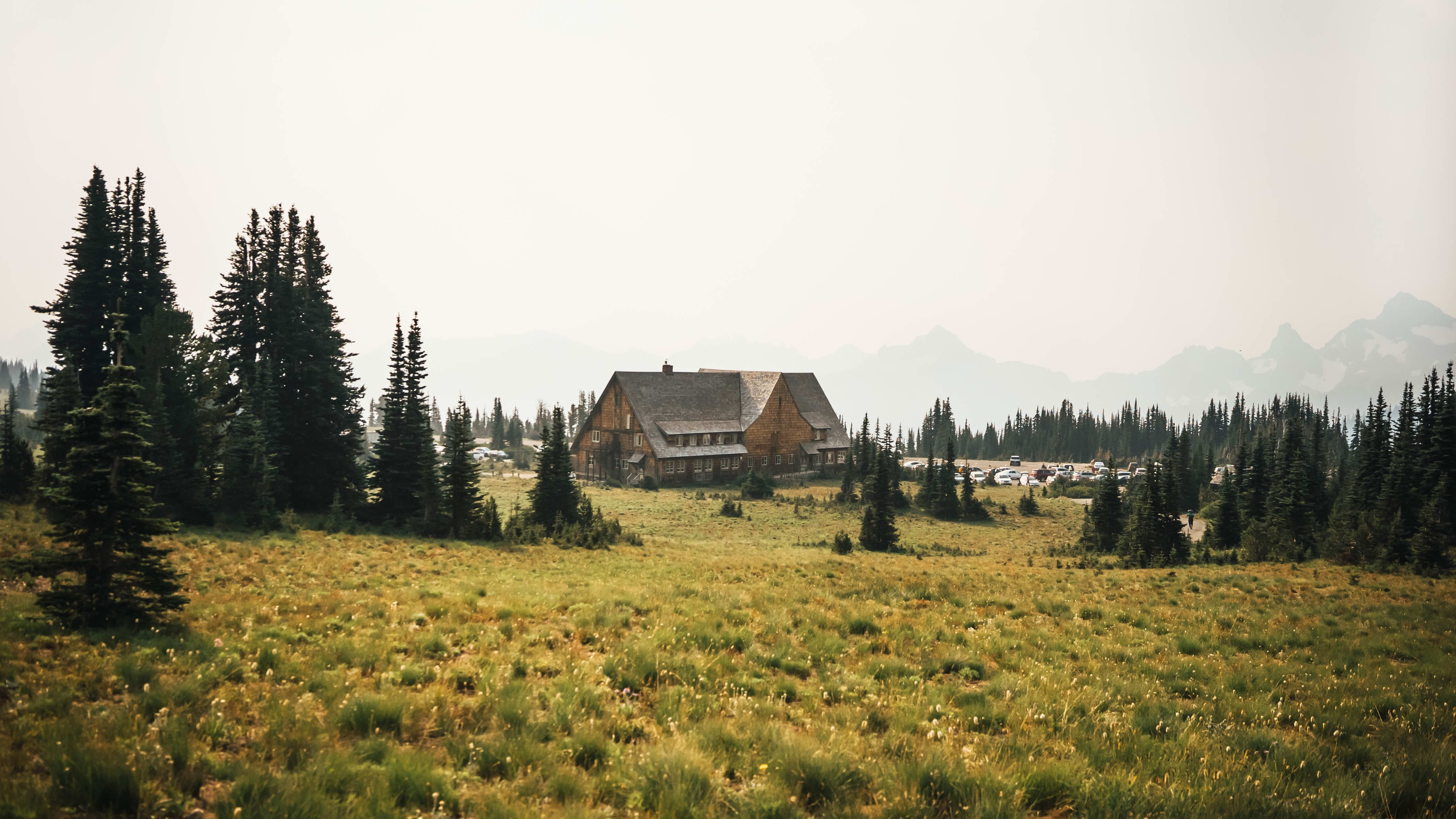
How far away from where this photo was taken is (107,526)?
9242 mm

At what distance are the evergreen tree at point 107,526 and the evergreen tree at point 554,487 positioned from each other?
2155cm

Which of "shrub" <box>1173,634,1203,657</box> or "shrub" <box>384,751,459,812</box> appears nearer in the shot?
"shrub" <box>384,751,459,812</box>

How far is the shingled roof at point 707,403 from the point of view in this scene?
64.1m

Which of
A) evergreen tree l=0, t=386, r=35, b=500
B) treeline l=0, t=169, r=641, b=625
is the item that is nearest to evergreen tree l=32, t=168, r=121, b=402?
treeline l=0, t=169, r=641, b=625

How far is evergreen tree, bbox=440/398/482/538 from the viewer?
91.4 feet

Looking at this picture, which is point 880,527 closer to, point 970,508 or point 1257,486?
point 970,508

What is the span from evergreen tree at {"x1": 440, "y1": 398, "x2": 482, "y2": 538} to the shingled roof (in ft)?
109

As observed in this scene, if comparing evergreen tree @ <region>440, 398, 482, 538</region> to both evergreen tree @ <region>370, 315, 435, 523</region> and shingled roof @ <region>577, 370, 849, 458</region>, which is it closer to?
evergreen tree @ <region>370, 315, 435, 523</region>

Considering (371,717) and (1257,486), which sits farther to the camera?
(1257,486)

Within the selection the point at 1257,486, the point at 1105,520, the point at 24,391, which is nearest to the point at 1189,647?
the point at 1105,520

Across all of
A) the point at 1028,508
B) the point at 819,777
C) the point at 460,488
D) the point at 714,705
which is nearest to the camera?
the point at 819,777

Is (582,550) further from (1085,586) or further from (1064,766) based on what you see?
(1064,766)

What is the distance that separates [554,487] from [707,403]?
38904 mm

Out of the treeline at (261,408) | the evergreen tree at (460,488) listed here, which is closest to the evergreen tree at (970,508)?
the treeline at (261,408)
